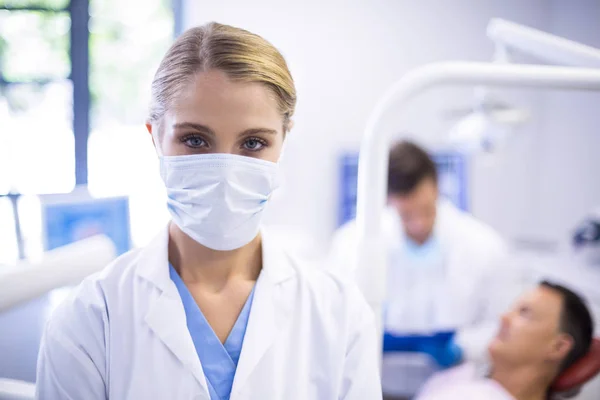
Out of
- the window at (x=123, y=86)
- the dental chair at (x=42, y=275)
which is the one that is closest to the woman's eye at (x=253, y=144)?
the dental chair at (x=42, y=275)

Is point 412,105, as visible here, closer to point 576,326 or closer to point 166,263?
point 576,326

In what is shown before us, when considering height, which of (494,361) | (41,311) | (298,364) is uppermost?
(298,364)

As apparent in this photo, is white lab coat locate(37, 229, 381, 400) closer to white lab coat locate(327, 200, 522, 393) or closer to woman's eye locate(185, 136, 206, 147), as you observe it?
woman's eye locate(185, 136, 206, 147)

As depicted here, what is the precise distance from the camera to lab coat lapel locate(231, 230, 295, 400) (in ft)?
2.34

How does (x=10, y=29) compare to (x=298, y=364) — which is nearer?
(x=298, y=364)

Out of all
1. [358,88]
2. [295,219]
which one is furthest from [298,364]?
[358,88]

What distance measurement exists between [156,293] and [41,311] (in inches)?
50.9

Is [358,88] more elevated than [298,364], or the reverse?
[358,88]

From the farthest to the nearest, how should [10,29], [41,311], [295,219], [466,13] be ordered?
[295,219] < [466,13] < [10,29] < [41,311]

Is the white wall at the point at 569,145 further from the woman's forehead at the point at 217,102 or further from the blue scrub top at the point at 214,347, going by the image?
the blue scrub top at the point at 214,347

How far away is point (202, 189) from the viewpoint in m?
0.70

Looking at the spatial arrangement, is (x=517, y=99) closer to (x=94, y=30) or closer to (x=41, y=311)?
(x=94, y=30)

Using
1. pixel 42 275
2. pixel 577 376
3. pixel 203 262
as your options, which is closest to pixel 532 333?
pixel 577 376

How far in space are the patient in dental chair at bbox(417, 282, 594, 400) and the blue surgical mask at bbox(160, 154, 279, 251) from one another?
0.97 m
